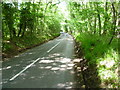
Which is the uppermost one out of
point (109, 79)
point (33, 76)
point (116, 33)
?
point (116, 33)

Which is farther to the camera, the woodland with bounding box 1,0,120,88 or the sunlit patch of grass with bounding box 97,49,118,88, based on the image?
the woodland with bounding box 1,0,120,88

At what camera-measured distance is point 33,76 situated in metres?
10.1

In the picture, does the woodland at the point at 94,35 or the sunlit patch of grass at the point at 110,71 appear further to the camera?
the woodland at the point at 94,35

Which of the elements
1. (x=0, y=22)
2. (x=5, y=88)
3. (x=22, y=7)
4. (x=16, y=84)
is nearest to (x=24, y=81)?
(x=16, y=84)

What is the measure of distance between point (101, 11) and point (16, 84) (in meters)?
9.03

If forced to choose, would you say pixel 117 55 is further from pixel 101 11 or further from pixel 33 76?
pixel 101 11

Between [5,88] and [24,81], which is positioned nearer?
[5,88]

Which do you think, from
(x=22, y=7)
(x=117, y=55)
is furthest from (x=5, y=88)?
(x=22, y=7)

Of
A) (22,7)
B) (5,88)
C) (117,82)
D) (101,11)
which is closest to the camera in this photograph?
(117,82)

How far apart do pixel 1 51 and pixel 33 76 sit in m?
8.79

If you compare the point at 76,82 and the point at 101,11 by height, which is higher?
the point at 101,11

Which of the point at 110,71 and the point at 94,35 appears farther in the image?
the point at 94,35

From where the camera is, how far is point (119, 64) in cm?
750

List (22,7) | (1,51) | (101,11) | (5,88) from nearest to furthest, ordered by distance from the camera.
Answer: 1. (5,88)
2. (101,11)
3. (1,51)
4. (22,7)
